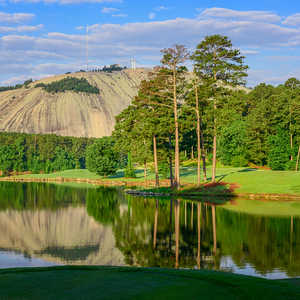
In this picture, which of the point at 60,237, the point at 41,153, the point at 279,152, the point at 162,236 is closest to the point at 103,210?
the point at 60,237

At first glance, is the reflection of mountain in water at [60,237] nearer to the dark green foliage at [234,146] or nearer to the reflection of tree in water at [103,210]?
the reflection of tree in water at [103,210]

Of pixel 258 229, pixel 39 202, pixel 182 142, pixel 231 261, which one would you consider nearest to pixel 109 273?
pixel 231 261

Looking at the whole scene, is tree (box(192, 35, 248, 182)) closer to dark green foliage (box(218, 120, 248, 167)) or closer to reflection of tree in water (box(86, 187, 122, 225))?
Answer: reflection of tree in water (box(86, 187, 122, 225))

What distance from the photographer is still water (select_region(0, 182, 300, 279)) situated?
1989 cm

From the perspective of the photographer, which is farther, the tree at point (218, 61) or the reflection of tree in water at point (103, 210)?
the tree at point (218, 61)

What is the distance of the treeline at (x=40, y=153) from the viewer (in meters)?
138

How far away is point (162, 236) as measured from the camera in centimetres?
2659

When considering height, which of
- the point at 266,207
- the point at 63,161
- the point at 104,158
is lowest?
the point at 63,161

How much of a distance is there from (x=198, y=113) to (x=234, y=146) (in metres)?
42.9

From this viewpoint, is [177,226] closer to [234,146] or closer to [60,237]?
[60,237]

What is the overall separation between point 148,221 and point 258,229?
8.46 meters

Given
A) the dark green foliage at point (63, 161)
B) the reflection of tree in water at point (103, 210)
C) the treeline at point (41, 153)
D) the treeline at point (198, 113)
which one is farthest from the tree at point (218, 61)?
the dark green foliage at point (63, 161)

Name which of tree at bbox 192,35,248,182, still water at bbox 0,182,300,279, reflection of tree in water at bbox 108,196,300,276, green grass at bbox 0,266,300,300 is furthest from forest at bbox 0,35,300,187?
green grass at bbox 0,266,300,300

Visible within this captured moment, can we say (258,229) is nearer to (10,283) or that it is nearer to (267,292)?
(267,292)
